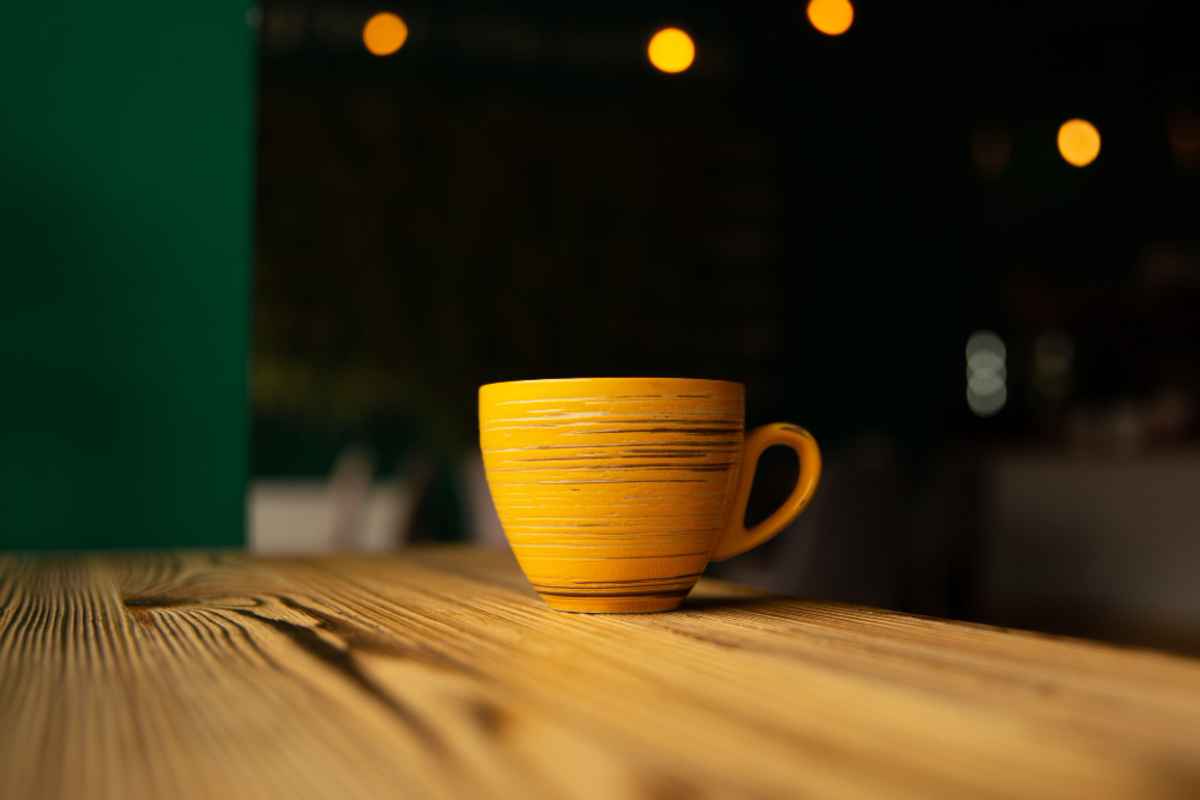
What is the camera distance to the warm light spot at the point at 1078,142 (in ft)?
8.09

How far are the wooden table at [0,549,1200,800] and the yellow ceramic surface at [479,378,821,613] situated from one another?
0.8 inches

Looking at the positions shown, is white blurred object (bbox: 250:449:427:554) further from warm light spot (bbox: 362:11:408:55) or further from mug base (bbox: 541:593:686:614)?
mug base (bbox: 541:593:686:614)

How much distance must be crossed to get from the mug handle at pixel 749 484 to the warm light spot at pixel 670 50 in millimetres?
1512

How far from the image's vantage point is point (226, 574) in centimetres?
77

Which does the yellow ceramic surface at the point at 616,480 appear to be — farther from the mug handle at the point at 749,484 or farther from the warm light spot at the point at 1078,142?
the warm light spot at the point at 1078,142

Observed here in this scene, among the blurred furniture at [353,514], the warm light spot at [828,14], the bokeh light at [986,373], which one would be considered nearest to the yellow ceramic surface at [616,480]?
the warm light spot at [828,14]

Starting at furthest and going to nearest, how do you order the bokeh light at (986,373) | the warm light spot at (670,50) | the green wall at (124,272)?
the bokeh light at (986,373) → the warm light spot at (670,50) → the green wall at (124,272)

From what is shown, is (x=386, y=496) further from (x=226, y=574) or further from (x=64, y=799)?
(x=64, y=799)

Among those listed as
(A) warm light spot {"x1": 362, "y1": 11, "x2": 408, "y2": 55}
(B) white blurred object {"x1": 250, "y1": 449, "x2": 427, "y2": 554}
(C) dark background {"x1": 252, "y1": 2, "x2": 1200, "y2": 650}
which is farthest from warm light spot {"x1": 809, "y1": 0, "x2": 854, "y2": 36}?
(C) dark background {"x1": 252, "y1": 2, "x2": 1200, "y2": 650}

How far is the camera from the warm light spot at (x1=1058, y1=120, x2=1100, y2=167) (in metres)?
2.46

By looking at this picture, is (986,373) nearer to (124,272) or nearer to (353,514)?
(353,514)

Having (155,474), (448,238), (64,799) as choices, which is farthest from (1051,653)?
(448,238)

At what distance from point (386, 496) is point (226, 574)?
3088 millimetres

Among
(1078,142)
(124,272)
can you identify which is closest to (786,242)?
(1078,142)
